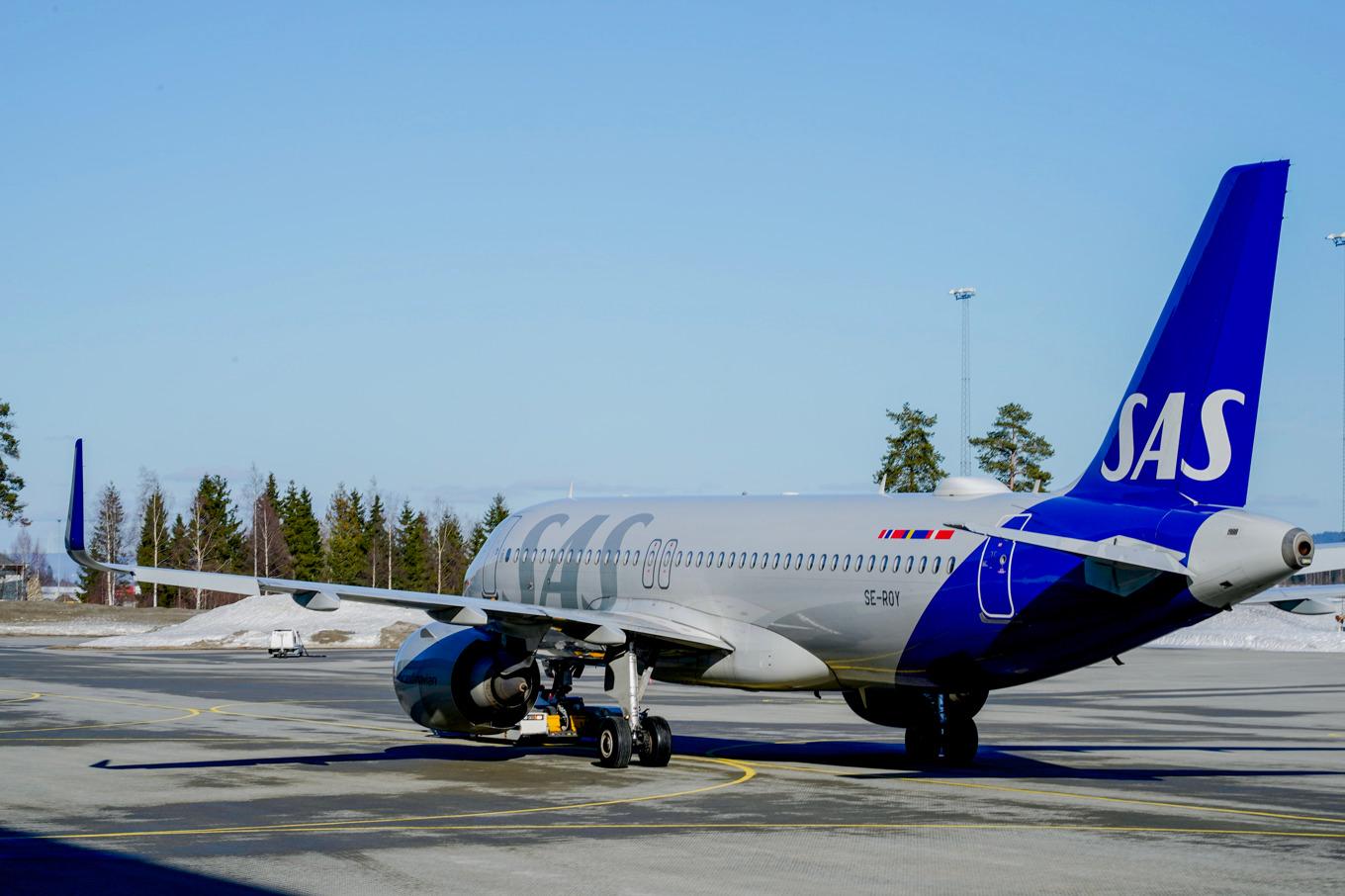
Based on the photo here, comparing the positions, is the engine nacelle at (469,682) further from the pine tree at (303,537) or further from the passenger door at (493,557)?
the pine tree at (303,537)

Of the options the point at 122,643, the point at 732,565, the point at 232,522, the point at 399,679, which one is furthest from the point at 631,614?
the point at 232,522

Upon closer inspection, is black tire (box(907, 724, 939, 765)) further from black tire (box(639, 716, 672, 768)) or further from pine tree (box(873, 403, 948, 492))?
pine tree (box(873, 403, 948, 492))

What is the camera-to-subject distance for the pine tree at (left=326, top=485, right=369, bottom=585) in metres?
140

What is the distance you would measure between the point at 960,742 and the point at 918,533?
410 centimetres

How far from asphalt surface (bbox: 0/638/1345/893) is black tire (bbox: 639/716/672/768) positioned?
381mm

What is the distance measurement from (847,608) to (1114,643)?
171 inches

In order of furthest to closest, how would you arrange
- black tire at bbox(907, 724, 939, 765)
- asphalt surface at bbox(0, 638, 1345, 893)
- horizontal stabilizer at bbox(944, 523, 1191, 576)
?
black tire at bbox(907, 724, 939, 765), horizontal stabilizer at bbox(944, 523, 1191, 576), asphalt surface at bbox(0, 638, 1345, 893)

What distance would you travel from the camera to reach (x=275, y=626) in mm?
84438

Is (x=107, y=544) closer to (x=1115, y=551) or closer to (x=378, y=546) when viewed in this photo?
(x=378, y=546)

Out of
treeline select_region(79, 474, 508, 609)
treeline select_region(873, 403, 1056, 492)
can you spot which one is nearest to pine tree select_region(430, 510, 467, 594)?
treeline select_region(79, 474, 508, 609)

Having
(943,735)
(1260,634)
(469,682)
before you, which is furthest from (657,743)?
(1260,634)

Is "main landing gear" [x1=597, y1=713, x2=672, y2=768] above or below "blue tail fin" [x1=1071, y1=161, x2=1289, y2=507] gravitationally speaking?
below

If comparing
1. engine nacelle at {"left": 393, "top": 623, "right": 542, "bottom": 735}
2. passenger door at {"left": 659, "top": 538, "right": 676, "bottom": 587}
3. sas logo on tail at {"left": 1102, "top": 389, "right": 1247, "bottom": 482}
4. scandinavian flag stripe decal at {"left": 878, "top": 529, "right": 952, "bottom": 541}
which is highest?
sas logo on tail at {"left": 1102, "top": 389, "right": 1247, "bottom": 482}

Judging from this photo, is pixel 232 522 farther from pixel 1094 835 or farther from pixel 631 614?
pixel 1094 835
